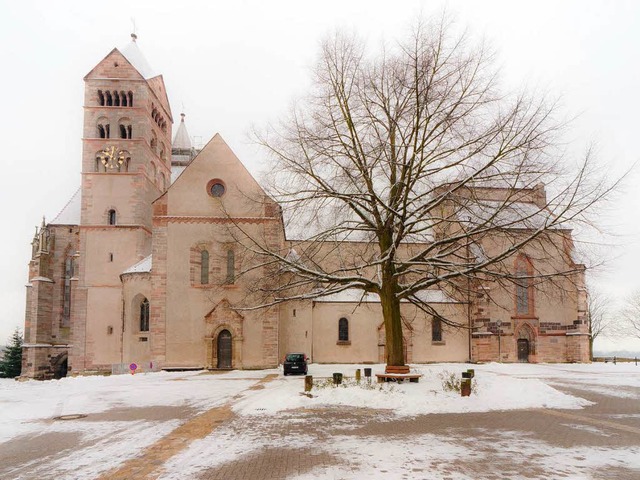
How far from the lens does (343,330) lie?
3900 centimetres

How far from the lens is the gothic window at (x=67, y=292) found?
4462cm

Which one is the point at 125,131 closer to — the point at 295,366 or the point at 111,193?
the point at 111,193

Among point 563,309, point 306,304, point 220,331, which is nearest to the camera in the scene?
point 220,331

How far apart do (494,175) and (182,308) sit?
23103mm

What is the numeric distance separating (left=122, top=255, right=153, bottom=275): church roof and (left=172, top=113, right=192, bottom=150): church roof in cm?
2776

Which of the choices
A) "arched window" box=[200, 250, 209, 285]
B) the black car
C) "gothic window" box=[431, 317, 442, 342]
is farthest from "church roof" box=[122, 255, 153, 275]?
"gothic window" box=[431, 317, 442, 342]

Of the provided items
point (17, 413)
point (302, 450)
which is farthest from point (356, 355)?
point (302, 450)

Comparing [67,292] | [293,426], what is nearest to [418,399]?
[293,426]

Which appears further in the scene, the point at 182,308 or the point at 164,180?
the point at 164,180

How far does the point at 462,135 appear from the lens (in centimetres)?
1833

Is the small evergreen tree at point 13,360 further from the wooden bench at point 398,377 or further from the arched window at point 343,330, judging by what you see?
the wooden bench at point 398,377

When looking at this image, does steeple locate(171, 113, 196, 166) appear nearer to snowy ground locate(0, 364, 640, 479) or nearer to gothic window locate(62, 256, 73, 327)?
gothic window locate(62, 256, 73, 327)

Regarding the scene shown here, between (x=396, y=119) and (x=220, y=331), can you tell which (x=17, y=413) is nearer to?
(x=396, y=119)

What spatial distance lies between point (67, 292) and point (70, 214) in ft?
22.6
